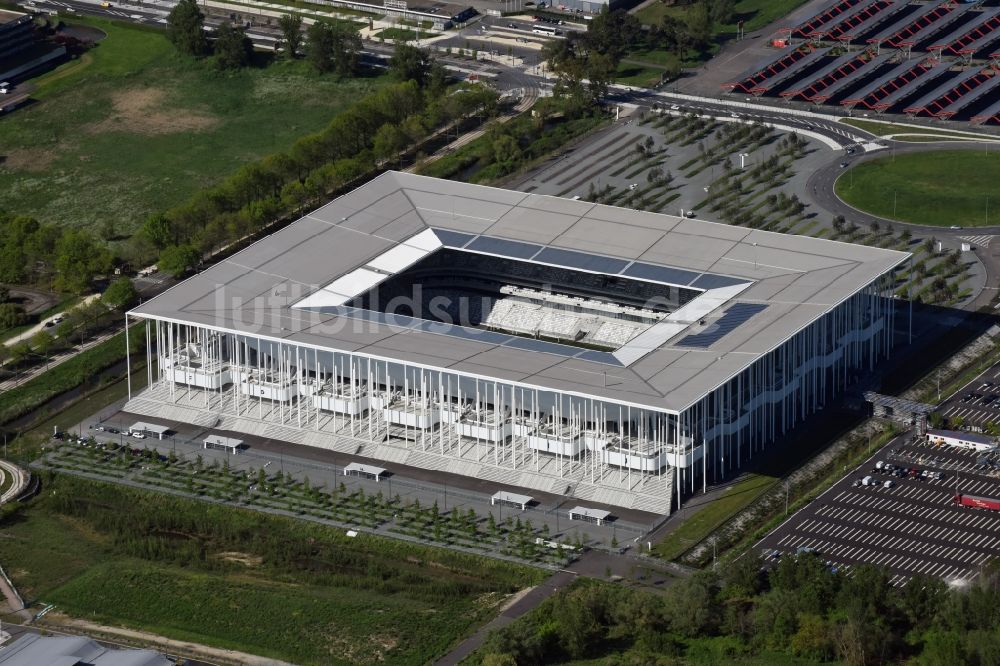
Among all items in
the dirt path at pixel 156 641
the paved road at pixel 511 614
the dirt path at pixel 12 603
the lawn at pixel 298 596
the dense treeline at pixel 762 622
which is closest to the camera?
the dense treeline at pixel 762 622

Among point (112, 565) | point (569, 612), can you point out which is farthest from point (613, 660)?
point (112, 565)

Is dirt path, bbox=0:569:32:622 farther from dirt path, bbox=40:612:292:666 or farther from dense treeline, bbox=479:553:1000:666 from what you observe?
dense treeline, bbox=479:553:1000:666

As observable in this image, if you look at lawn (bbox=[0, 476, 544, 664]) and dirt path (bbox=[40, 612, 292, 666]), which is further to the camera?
lawn (bbox=[0, 476, 544, 664])

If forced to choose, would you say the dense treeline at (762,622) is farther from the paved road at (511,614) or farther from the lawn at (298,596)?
the lawn at (298,596)

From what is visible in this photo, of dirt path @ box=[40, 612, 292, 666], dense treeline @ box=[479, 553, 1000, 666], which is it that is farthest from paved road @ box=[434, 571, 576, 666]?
dirt path @ box=[40, 612, 292, 666]

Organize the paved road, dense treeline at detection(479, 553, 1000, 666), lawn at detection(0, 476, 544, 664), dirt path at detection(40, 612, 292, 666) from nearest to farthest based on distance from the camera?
dense treeline at detection(479, 553, 1000, 666) → the paved road → dirt path at detection(40, 612, 292, 666) → lawn at detection(0, 476, 544, 664)

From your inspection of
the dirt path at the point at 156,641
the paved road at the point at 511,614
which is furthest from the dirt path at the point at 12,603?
the paved road at the point at 511,614
